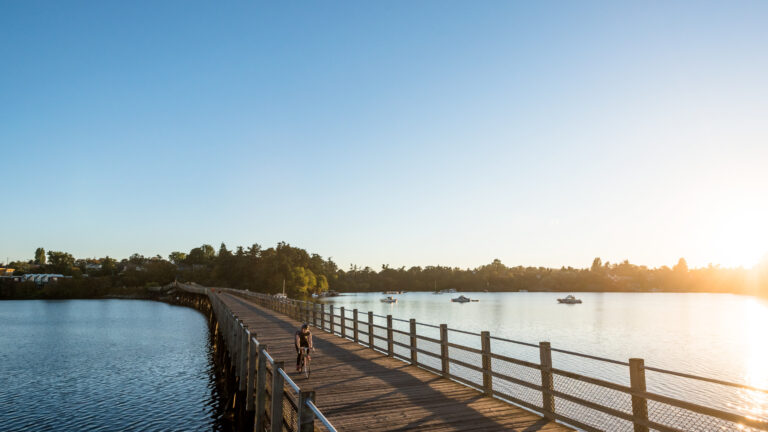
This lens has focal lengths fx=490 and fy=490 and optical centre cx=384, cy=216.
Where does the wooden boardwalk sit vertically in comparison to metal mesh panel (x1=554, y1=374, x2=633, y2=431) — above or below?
above

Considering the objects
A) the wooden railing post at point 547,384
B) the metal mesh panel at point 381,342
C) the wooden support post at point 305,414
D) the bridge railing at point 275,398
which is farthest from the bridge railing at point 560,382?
the wooden support post at point 305,414

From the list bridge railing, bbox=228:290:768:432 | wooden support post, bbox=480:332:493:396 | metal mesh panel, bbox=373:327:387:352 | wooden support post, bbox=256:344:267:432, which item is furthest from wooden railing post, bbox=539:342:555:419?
metal mesh panel, bbox=373:327:387:352

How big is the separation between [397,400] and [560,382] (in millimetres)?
13095

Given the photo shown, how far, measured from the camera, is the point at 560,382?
855 inches

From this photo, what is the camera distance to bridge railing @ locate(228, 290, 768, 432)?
316 inches

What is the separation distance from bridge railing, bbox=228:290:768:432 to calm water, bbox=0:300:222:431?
7.36m

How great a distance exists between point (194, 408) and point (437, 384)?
1351cm

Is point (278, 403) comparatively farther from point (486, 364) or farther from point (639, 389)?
point (639, 389)

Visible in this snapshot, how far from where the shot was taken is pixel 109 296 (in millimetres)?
177875

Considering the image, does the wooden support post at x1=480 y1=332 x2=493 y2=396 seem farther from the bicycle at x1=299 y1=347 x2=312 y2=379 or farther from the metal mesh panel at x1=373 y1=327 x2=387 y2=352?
the metal mesh panel at x1=373 y1=327 x2=387 y2=352

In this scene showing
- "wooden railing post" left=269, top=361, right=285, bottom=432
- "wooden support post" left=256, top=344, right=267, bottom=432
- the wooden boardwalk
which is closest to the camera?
"wooden railing post" left=269, top=361, right=285, bottom=432

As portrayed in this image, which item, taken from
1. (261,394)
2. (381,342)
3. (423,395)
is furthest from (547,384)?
(381,342)

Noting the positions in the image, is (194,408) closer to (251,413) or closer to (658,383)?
(251,413)

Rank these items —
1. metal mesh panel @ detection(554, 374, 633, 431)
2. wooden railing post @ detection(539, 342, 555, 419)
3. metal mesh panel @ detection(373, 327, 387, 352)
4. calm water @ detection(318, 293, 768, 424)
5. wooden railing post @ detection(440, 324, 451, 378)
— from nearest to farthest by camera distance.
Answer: wooden railing post @ detection(539, 342, 555, 419), wooden railing post @ detection(440, 324, 451, 378), metal mesh panel @ detection(373, 327, 387, 352), metal mesh panel @ detection(554, 374, 633, 431), calm water @ detection(318, 293, 768, 424)
